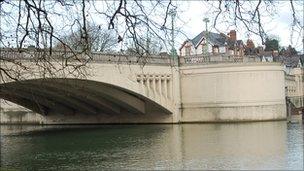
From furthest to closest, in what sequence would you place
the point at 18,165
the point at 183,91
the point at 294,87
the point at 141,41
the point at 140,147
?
the point at 294,87 → the point at 183,91 → the point at 140,147 → the point at 18,165 → the point at 141,41

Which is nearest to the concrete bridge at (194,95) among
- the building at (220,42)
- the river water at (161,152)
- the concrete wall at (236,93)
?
the concrete wall at (236,93)

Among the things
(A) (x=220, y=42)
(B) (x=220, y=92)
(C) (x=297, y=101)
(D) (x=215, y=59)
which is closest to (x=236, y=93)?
(B) (x=220, y=92)

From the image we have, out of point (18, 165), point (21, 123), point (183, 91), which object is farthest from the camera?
point (21, 123)

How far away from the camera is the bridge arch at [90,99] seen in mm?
33594

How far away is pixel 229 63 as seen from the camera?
4031cm

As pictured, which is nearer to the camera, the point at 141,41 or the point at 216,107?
the point at 141,41

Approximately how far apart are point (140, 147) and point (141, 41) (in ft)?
57.9

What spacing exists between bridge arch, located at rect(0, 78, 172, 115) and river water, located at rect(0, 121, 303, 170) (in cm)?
330

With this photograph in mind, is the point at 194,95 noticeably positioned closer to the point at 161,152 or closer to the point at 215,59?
the point at 215,59

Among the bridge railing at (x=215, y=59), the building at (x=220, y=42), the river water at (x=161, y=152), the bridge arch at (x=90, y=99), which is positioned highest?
the bridge railing at (x=215, y=59)

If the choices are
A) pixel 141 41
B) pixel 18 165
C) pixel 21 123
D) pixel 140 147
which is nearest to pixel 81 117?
pixel 21 123

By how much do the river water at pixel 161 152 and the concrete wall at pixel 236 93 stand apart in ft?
27.7

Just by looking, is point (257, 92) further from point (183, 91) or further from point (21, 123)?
point (21, 123)

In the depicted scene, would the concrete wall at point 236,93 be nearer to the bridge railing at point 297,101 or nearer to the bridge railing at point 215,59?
the bridge railing at point 215,59
